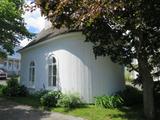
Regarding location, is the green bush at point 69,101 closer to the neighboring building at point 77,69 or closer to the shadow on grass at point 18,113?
the neighboring building at point 77,69

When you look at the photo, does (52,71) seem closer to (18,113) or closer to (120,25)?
(18,113)

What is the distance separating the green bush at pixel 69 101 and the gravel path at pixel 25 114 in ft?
4.83

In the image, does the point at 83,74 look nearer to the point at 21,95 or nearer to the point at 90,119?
the point at 90,119

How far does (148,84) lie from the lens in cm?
1577

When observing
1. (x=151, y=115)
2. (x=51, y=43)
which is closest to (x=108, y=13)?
(x=151, y=115)

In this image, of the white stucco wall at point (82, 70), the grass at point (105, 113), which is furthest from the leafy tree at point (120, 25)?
the white stucco wall at point (82, 70)

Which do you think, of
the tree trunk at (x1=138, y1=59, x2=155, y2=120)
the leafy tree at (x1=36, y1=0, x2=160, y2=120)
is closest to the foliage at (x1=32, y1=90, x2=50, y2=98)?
the leafy tree at (x1=36, y1=0, x2=160, y2=120)

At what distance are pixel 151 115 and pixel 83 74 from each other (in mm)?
5698

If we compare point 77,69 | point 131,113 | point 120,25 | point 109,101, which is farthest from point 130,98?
point 120,25

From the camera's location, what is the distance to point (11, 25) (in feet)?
75.9

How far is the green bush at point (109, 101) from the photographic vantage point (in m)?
Result: 18.1

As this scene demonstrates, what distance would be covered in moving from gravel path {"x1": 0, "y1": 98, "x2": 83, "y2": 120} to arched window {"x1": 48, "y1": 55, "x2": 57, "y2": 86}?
309 cm

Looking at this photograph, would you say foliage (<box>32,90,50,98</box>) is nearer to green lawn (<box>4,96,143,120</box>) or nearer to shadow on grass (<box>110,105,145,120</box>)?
green lawn (<box>4,96,143,120</box>)

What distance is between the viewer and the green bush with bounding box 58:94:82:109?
59.6 feet
